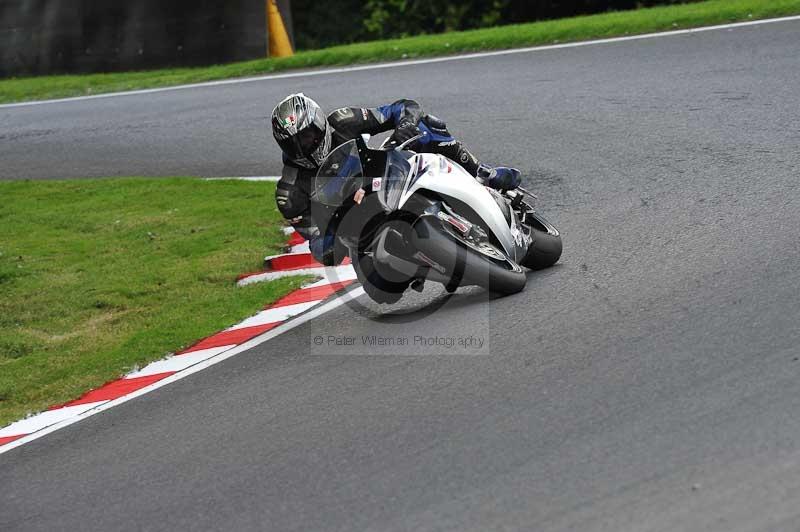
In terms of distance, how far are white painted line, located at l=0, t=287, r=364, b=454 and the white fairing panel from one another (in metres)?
1.18

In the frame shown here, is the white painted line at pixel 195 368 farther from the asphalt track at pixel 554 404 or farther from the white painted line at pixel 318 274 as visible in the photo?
the white painted line at pixel 318 274

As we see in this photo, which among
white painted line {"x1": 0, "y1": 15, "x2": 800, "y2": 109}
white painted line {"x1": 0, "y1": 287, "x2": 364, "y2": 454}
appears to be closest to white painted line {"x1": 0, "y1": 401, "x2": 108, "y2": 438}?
white painted line {"x1": 0, "y1": 287, "x2": 364, "y2": 454}

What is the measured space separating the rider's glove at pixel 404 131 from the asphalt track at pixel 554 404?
105 centimetres

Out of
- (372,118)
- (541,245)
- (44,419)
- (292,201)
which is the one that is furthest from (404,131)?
(44,419)

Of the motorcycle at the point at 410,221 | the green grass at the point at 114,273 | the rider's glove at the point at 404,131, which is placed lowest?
the green grass at the point at 114,273

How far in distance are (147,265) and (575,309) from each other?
4.25m

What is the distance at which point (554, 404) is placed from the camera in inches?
206

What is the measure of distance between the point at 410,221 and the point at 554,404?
1.82 metres

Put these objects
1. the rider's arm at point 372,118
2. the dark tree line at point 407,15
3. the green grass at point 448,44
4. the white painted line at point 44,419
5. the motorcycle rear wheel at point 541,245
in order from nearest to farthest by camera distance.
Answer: the white painted line at point 44,419 < the rider's arm at point 372,118 < the motorcycle rear wheel at point 541,245 < the green grass at point 448,44 < the dark tree line at point 407,15

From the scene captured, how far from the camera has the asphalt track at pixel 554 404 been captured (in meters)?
4.45

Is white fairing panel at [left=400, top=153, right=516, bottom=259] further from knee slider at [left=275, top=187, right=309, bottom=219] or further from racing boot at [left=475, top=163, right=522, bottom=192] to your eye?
knee slider at [left=275, top=187, right=309, bottom=219]

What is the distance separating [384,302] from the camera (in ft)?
23.8

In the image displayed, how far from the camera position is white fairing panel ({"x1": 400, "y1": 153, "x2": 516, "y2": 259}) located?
6.84 meters

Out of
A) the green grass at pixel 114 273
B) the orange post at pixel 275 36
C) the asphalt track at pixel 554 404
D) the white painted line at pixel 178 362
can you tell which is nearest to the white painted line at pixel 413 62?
the orange post at pixel 275 36
